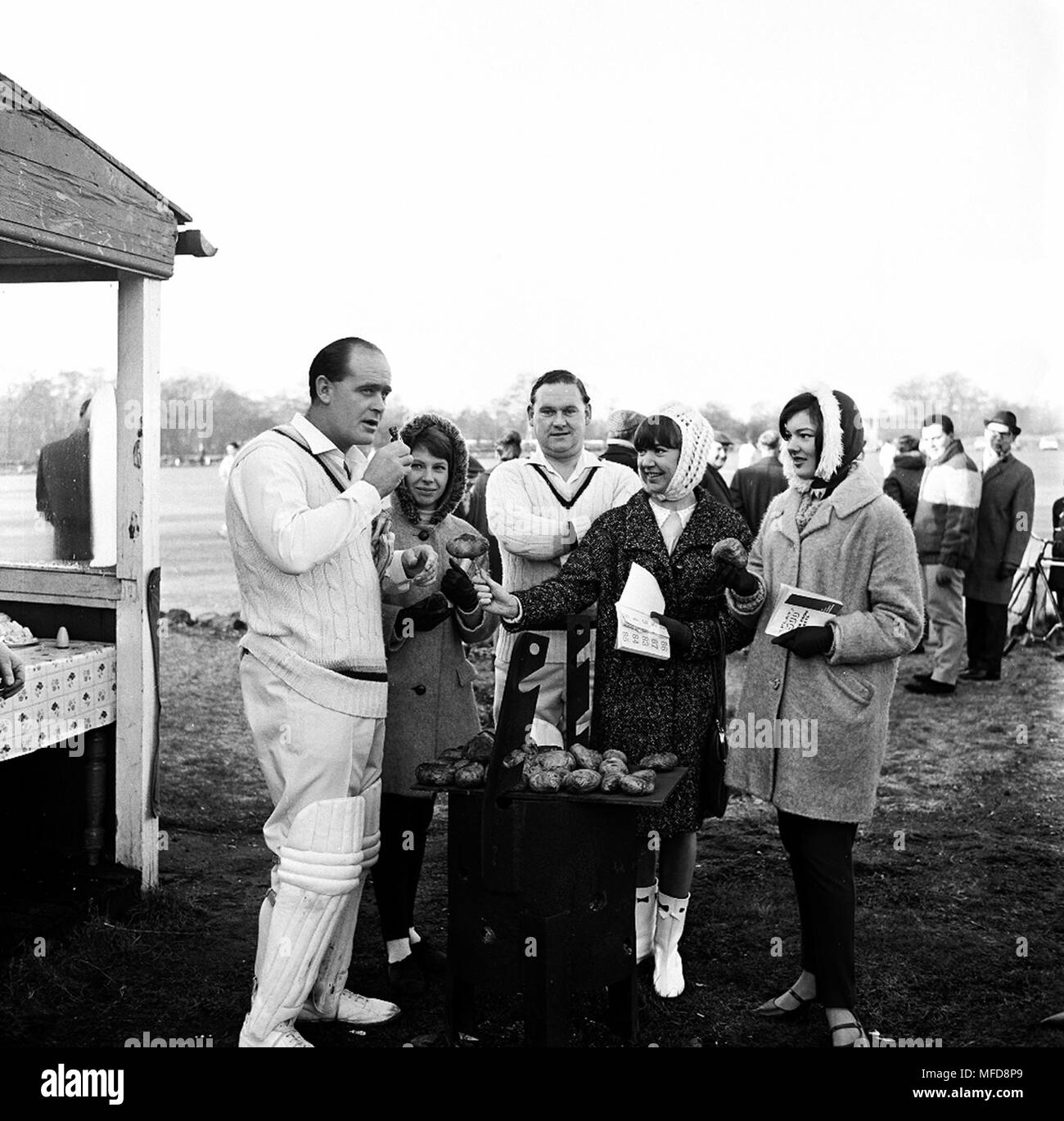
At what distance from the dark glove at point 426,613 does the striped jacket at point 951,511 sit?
5.81 meters

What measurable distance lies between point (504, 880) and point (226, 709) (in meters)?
5.73

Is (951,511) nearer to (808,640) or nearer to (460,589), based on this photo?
(808,640)

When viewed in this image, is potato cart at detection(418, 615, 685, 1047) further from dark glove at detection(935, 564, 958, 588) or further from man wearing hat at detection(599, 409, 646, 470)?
dark glove at detection(935, 564, 958, 588)

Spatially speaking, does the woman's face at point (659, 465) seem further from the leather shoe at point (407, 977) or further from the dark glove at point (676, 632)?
the leather shoe at point (407, 977)

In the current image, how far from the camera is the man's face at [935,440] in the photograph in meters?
8.73

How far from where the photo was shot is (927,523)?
8.84m

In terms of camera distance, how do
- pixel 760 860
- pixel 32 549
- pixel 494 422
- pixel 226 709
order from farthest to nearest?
1. pixel 494 422
2. pixel 226 709
3. pixel 760 860
4. pixel 32 549

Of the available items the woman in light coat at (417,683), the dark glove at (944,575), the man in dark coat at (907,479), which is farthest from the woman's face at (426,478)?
the man in dark coat at (907,479)

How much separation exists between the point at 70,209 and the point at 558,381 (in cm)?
170

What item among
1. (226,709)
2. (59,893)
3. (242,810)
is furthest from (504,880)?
A: (226,709)

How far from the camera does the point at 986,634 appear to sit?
8945 mm

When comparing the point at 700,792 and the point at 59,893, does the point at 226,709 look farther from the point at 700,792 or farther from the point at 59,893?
the point at 700,792

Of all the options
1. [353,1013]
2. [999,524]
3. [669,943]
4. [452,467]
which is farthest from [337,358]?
[999,524]

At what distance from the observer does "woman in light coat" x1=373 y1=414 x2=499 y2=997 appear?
3.74 m
